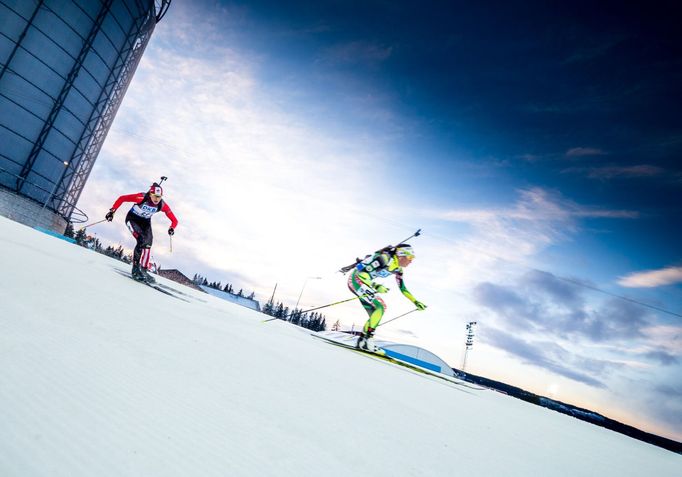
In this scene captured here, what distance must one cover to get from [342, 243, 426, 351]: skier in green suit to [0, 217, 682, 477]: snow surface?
13.4 ft

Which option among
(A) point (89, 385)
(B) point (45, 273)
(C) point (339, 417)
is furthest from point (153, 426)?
(B) point (45, 273)

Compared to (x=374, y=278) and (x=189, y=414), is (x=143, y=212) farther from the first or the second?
(x=189, y=414)

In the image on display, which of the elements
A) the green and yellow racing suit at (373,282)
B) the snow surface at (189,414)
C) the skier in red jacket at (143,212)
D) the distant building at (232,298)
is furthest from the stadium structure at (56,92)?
the distant building at (232,298)

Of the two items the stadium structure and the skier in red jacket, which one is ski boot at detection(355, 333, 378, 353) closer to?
the skier in red jacket

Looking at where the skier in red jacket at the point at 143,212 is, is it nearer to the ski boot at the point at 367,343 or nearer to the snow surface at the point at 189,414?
the snow surface at the point at 189,414

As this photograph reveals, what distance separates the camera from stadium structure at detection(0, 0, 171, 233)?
58.3 ft

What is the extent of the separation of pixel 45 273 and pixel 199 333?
66.3 inches

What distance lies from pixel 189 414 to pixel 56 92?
2749 cm

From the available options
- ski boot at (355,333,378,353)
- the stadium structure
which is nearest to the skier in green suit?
ski boot at (355,333,378,353)

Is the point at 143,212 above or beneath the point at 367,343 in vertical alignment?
above

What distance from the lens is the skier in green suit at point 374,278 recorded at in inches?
261

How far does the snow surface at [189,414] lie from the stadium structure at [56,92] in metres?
21.1

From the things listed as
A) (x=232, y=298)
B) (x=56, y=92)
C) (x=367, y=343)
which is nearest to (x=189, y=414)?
(x=367, y=343)

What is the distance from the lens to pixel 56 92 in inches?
772
